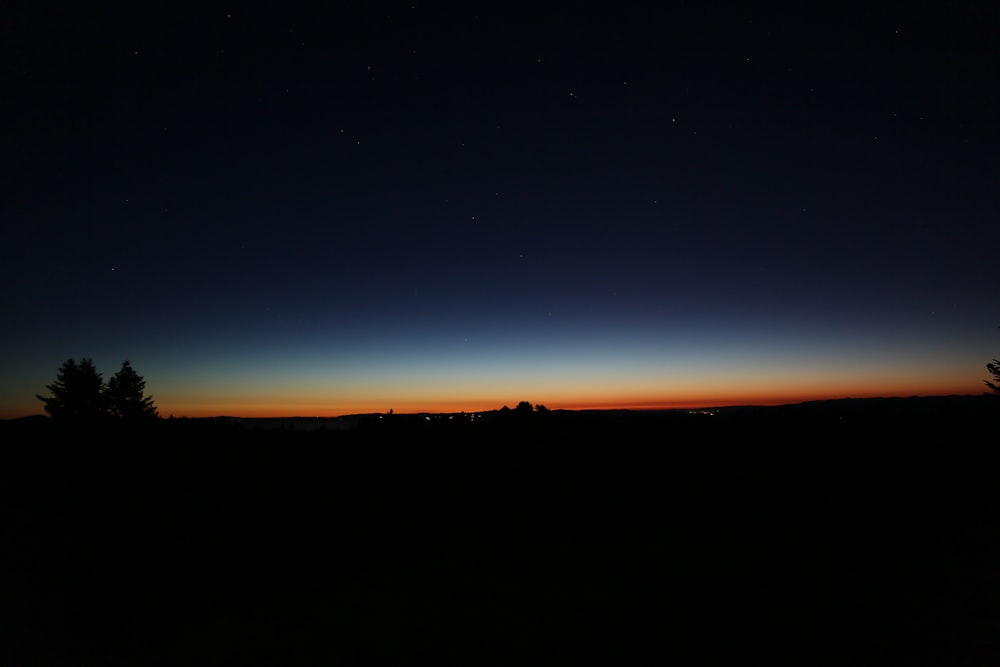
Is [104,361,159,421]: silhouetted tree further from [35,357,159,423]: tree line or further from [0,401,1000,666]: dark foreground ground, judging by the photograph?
[0,401,1000,666]: dark foreground ground

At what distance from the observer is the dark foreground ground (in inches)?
230

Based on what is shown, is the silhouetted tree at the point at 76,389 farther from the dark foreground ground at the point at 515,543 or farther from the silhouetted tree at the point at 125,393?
the dark foreground ground at the point at 515,543

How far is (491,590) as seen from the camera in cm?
662

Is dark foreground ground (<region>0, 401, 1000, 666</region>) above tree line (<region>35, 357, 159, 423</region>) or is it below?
below

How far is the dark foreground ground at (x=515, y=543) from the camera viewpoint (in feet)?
19.1

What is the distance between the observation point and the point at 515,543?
7.58 meters

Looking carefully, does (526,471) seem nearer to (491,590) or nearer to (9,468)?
(491,590)

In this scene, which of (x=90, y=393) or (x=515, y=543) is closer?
(x=515, y=543)

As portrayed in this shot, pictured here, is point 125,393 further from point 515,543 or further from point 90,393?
point 515,543

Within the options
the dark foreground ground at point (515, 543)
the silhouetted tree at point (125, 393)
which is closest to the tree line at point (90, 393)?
the silhouetted tree at point (125, 393)

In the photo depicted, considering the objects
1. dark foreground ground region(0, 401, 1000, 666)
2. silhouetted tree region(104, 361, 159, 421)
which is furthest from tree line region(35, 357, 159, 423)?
dark foreground ground region(0, 401, 1000, 666)

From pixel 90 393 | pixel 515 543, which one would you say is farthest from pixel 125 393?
pixel 515 543

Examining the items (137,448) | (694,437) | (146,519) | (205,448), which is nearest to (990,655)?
(694,437)

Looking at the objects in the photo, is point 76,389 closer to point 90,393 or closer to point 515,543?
point 90,393
